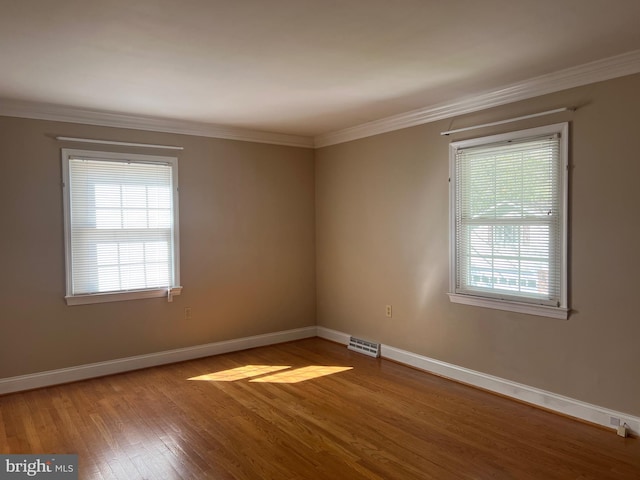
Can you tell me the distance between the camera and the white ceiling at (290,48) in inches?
91.1

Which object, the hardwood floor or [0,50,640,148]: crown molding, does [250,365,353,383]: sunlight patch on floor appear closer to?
the hardwood floor

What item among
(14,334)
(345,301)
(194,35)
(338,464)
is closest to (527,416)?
(338,464)

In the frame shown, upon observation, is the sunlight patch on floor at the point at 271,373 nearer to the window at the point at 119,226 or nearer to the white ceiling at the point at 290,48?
the window at the point at 119,226

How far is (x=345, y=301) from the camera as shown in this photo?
5.51m

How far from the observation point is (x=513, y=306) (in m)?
3.74

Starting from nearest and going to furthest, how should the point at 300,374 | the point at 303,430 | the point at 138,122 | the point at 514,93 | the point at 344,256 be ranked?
the point at 303,430 → the point at 514,93 → the point at 300,374 → the point at 138,122 → the point at 344,256

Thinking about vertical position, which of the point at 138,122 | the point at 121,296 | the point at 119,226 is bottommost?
the point at 121,296

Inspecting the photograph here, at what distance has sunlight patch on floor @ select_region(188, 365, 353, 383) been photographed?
14.1 feet

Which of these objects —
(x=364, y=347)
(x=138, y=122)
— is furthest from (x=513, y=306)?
(x=138, y=122)

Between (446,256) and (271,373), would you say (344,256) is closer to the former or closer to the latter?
(446,256)

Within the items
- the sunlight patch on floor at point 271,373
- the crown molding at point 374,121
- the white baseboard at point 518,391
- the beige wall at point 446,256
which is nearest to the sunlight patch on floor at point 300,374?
the sunlight patch on floor at point 271,373

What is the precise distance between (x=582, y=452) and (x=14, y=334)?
4438 mm

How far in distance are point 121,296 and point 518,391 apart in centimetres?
365

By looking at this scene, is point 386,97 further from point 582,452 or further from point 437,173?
point 582,452
